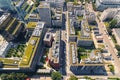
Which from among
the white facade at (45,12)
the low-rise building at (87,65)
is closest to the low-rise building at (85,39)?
the low-rise building at (87,65)

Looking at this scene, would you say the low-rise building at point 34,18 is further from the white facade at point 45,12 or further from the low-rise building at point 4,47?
the low-rise building at point 4,47

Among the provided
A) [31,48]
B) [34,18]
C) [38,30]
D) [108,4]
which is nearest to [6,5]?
[34,18]

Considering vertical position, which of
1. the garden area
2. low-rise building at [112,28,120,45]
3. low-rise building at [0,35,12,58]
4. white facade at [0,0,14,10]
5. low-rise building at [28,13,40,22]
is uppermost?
white facade at [0,0,14,10]

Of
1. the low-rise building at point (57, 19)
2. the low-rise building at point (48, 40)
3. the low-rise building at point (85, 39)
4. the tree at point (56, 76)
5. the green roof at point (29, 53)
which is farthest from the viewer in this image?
the low-rise building at point (57, 19)

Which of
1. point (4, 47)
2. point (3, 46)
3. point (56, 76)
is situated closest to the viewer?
point (56, 76)

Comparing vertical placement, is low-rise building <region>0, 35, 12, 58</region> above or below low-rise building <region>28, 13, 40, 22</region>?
below

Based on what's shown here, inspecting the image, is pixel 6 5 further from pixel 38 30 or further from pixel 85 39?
pixel 85 39

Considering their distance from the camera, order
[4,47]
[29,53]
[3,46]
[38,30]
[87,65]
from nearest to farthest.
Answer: [87,65] → [29,53] → [4,47] → [3,46] → [38,30]

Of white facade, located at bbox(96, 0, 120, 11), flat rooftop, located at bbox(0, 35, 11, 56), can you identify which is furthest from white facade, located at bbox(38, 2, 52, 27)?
white facade, located at bbox(96, 0, 120, 11)

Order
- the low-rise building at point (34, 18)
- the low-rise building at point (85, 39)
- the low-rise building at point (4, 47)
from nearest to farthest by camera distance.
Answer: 1. the low-rise building at point (4, 47)
2. the low-rise building at point (85, 39)
3. the low-rise building at point (34, 18)

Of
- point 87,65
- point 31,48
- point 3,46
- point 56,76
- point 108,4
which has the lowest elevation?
point 56,76

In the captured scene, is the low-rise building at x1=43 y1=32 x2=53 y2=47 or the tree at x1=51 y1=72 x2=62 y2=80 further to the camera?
the low-rise building at x1=43 y1=32 x2=53 y2=47

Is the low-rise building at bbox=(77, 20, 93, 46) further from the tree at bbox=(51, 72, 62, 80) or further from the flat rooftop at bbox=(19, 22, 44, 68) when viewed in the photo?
the tree at bbox=(51, 72, 62, 80)
